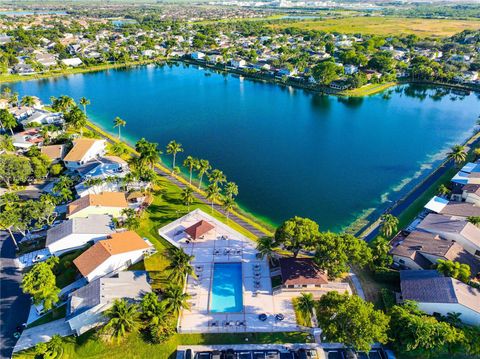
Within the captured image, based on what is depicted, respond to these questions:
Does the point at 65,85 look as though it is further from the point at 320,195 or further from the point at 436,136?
the point at 436,136

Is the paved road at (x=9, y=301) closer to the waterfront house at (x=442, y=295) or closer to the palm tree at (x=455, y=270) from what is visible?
the waterfront house at (x=442, y=295)

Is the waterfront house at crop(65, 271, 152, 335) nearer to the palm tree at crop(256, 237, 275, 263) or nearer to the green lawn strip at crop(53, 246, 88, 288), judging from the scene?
the green lawn strip at crop(53, 246, 88, 288)

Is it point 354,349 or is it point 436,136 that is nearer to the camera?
point 354,349

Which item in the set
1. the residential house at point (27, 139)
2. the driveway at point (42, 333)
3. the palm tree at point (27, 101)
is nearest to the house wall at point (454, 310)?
the driveway at point (42, 333)

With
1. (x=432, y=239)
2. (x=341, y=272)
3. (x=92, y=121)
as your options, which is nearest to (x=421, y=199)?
(x=432, y=239)

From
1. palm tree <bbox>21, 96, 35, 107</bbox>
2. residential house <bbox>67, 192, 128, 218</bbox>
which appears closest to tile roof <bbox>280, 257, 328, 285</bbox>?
residential house <bbox>67, 192, 128, 218</bbox>

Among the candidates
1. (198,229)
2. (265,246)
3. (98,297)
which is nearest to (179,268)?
(98,297)

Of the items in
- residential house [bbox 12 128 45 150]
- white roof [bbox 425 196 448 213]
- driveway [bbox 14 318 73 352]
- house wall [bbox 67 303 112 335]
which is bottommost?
driveway [bbox 14 318 73 352]
